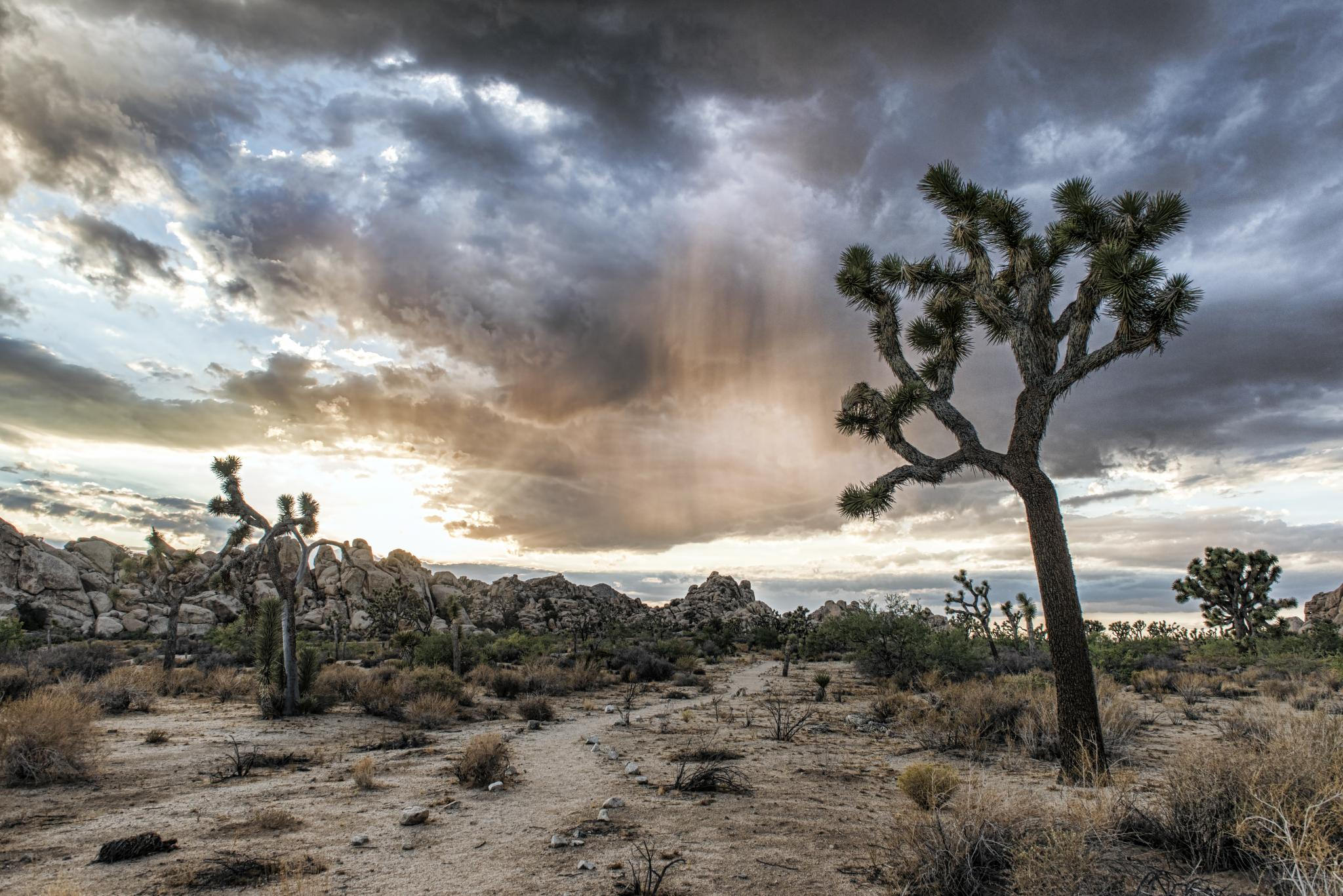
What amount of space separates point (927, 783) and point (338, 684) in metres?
16.9

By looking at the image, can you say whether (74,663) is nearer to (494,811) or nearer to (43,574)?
(494,811)

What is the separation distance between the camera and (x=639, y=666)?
87.5 feet

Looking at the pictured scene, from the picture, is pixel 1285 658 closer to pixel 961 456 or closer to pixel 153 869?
pixel 961 456

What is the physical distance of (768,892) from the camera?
5.05m

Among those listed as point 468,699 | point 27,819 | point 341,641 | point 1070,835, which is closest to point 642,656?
point 468,699

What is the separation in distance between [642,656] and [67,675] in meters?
19.2

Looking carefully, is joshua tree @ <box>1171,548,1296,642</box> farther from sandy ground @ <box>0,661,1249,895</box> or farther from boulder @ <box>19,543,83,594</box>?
boulder @ <box>19,543,83,594</box>

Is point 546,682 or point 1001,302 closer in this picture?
point 1001,302

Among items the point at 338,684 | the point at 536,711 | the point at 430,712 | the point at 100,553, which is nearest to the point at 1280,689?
the point at 536,711

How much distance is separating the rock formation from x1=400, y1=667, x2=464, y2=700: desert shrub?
4734mm

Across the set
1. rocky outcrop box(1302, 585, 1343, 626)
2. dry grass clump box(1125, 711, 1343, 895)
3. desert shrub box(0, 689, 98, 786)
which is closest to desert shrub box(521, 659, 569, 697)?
desert shrub box(0, 689, 98, 786)

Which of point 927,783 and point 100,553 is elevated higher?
point 100,553

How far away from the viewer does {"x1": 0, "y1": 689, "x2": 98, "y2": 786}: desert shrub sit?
8289 millimetres

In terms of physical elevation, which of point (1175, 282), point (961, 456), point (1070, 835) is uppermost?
point (1175, 282)
